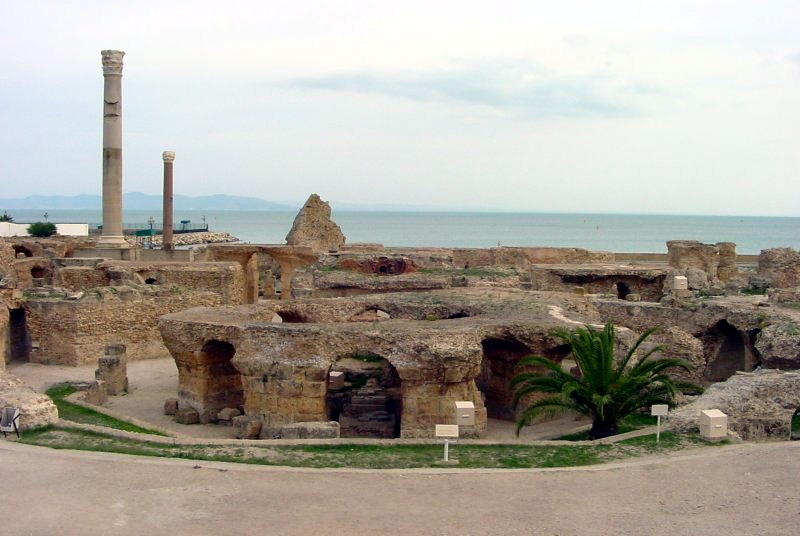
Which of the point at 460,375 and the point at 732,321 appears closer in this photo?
the point at 460,375

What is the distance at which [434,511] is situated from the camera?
33.1 ft

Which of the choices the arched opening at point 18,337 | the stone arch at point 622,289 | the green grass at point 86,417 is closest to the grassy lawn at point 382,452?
the green grass at point 86,417

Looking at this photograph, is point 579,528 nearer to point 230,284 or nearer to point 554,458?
point 554,458

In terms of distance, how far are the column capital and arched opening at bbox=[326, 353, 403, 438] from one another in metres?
17.7

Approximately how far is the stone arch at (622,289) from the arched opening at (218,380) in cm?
1621

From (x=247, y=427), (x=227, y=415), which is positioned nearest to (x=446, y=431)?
(x=247, y=427)

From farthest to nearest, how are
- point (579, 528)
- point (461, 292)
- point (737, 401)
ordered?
point (461, 292) → point (737, 401) → point (579, 528)

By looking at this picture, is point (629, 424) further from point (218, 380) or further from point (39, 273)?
point (39, 273)

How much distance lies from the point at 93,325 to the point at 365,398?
935 cm

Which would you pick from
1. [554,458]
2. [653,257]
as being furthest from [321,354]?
[653,257]

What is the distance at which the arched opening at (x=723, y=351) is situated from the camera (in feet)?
71.3

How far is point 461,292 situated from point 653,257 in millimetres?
31496

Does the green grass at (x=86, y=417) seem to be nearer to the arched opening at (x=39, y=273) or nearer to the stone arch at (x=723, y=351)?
the stone arch at (x=723, y=351)

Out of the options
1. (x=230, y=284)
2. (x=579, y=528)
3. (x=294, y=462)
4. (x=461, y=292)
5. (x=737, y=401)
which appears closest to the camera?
(x=579, y=528)
